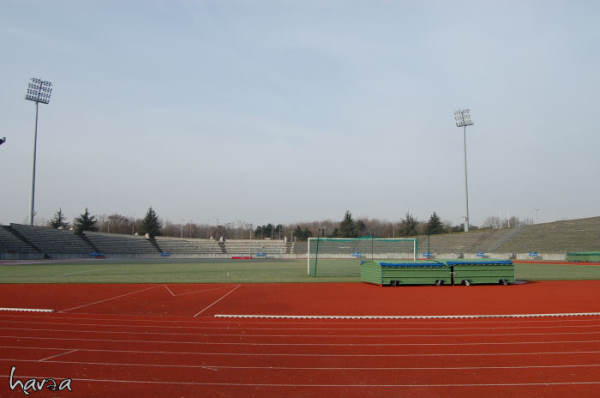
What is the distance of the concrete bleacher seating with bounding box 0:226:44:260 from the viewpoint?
50.5 meters

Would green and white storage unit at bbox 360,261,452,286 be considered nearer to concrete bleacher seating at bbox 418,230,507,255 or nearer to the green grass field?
the green grass field

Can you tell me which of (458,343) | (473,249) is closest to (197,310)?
(458,343)

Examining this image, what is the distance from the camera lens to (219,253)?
247ft

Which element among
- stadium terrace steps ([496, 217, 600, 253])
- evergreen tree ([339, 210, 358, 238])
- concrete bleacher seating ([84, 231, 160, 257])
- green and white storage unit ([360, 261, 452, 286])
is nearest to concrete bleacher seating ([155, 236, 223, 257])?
concrete bleacher seating ([84, 231, 160, 257])

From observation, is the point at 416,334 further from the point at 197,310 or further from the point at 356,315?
the point at 197,310

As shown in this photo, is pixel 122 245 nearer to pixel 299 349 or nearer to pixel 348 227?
pixel 348 227

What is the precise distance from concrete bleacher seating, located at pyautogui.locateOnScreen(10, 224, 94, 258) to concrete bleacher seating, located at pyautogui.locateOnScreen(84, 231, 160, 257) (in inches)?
103

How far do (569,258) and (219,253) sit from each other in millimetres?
53252

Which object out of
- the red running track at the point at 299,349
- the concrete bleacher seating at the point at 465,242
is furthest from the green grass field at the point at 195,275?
the concrete bleacher seating at the point at 465,242

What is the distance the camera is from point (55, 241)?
60.6 meters

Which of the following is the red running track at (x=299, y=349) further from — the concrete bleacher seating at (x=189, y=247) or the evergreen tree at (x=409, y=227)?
the evergreen tree at (x=409, y=227)

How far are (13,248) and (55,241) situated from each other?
27.6ft

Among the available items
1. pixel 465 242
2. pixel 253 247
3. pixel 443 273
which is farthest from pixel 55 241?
pixel 465 242

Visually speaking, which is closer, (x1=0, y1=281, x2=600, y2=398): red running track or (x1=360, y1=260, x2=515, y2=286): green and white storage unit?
(x1=0, y1=281, x2=600, y2=398): red running track
